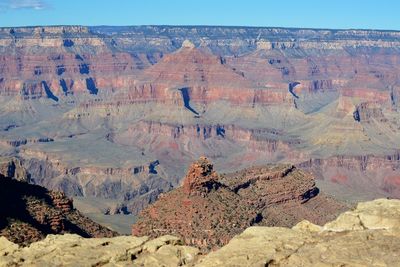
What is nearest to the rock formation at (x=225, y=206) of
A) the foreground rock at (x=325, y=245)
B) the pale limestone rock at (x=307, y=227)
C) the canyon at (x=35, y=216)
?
the canyon at (x=35, y=216)

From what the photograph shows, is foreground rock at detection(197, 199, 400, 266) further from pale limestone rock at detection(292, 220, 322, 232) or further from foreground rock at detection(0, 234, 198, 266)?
foreground rock at detection(0, 234, 198, 266)

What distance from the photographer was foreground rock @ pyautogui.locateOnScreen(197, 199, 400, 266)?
24391 millimetres

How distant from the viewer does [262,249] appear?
25906 millimetres

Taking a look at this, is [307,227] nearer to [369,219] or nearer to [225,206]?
[369,219]

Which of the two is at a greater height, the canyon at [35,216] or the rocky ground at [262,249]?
the rocky ground at [262,249]

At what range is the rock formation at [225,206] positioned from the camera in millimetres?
57531

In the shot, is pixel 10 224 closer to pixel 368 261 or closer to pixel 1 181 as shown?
pixel 1 181

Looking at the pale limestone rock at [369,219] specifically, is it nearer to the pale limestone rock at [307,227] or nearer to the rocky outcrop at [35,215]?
the pale limestone rock at [307,227]

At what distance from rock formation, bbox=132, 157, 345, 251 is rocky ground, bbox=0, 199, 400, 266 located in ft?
74.8

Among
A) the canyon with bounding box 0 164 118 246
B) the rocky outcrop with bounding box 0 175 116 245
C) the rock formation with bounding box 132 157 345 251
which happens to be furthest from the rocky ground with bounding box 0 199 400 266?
the rock formation with bounding box 132 157 345 251

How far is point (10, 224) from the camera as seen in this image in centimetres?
4225

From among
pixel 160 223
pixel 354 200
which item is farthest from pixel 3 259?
pixel 354 200

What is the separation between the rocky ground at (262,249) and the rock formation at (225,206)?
2280 centimetres

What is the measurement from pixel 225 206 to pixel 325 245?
36.1 m
